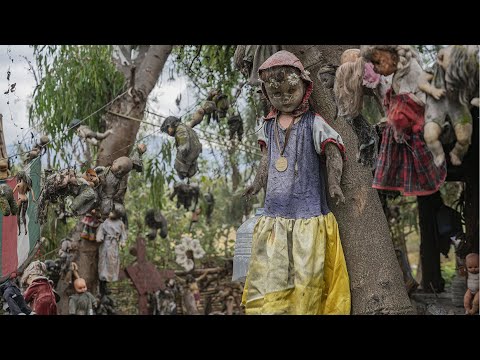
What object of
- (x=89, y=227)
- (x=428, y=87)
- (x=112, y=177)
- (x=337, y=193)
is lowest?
(x=89, y=227)

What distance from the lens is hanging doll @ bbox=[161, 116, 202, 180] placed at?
7.78 metres

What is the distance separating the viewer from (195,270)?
9.82m

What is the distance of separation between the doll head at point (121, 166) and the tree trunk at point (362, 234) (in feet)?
7.43

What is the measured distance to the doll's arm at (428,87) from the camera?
17.1ft

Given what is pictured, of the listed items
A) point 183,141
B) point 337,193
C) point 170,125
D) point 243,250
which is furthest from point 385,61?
point 170,125

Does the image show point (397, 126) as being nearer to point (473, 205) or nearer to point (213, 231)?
point (473, 205)

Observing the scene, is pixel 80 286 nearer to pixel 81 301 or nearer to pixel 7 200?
pixel 81 301

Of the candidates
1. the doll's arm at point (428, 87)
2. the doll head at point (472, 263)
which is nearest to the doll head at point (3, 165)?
the doll's arm at point (428, 87)

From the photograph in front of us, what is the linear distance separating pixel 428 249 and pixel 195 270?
9.40 ft

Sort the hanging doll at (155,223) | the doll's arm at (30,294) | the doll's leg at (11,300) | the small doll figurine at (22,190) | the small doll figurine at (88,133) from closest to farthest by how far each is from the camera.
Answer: the doll's leg at (11,300) < the doll's arm at (30,294) < the small doll figurine at (22,190) < the small doll figurine at (88,133) < the hanging doll at (155,223)

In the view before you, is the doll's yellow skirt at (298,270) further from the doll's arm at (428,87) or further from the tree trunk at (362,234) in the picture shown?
the doll's arm at (428,87)

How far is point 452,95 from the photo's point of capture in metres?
5.19

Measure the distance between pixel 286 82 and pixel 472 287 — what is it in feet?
6.30

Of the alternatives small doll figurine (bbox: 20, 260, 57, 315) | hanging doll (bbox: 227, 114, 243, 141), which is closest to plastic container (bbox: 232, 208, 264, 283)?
small doll figurine (bbox: 20, 260, 57, 315)
